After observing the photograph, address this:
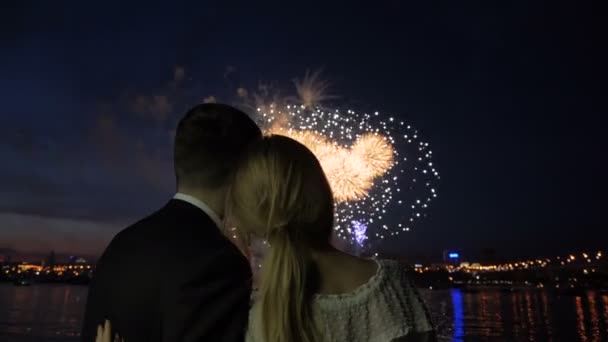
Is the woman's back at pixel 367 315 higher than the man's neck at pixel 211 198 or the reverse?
the reverse

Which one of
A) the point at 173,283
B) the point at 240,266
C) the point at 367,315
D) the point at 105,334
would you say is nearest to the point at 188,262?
the point at 173,283

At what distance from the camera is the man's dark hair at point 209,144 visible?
2.22 meters

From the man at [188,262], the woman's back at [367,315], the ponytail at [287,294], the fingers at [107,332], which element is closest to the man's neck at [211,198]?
the man at [188,262]

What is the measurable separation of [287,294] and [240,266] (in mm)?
226

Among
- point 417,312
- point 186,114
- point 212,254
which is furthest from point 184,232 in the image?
point 417,312

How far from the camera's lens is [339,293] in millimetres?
2031

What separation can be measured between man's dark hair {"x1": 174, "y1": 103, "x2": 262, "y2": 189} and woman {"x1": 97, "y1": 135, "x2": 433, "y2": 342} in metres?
0.09

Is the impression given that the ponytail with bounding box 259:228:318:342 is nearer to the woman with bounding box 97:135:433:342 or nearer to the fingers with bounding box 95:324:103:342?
the woman with bounding box 97:135:433:342

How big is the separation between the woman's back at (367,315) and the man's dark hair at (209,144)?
65 centimetres

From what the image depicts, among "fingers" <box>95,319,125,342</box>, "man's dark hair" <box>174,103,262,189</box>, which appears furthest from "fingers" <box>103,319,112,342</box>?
"man's dark hair" <box>174,103,262,189</box>

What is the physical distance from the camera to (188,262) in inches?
73.3

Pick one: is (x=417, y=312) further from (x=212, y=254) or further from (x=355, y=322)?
(x=212, y=254)

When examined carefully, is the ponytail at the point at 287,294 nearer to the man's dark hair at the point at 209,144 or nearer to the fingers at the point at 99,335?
the man's dark hair at the point at 209,144

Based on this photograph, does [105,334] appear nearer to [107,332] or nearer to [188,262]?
[107,332]
